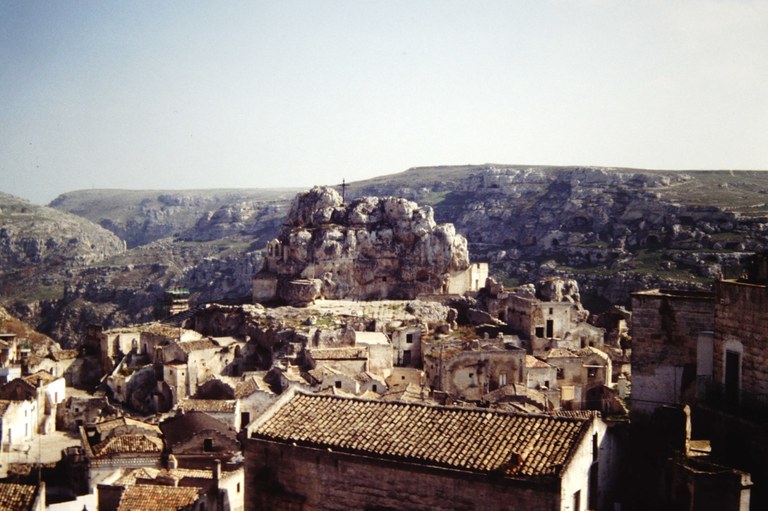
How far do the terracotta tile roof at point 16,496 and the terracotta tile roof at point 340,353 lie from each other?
21437 millimetres

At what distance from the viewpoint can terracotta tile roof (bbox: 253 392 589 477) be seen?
15.3 m

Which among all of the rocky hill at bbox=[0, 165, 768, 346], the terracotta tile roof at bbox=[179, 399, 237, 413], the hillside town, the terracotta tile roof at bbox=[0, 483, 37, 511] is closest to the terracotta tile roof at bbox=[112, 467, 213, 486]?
the hillside town

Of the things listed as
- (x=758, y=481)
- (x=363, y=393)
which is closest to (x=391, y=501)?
(x=758, y=481)

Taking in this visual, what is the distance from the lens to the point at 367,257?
66688 millimetres

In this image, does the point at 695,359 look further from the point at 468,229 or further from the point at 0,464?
the point at 468,229

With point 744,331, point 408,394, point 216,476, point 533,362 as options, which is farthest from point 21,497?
point 533,362

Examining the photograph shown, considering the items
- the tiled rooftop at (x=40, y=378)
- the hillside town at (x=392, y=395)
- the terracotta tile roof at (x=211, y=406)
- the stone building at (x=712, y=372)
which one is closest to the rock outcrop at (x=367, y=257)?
the hillside town at (x=392, y=395)

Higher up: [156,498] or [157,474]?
[156,498]

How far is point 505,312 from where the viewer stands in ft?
190

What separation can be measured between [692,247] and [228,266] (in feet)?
226

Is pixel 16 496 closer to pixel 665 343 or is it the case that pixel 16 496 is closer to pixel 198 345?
pixel 665 343

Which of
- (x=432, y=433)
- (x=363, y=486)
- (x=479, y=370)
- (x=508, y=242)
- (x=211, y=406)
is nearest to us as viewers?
(x=363, y=486)

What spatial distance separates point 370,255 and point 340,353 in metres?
21.6

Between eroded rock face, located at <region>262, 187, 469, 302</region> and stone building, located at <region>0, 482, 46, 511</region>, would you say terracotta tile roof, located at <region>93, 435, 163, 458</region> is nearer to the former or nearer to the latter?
stone building, located at <region>0, 482, 46, 511</region>
